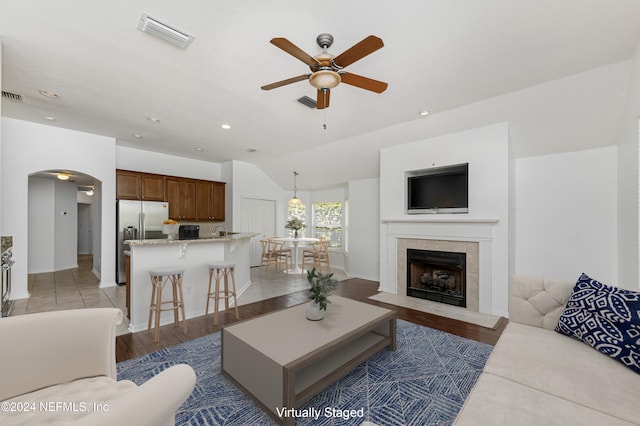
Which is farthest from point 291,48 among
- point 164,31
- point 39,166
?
point 39,166

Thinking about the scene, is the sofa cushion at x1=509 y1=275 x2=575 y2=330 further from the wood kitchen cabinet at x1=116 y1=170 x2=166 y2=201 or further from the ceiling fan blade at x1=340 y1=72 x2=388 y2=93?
the wood kitchen cabinet at x1=116 y1=170 x2=166 y2=201

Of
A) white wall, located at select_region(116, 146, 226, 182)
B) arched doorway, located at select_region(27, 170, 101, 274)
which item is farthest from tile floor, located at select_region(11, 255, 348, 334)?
white wall, located at select_region(116, 146, 226, 182)

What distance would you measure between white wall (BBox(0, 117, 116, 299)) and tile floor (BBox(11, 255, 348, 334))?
14.9 inches

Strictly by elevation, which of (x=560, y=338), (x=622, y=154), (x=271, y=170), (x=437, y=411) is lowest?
(x=437, y=411)

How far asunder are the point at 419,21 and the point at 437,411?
284 centimetres

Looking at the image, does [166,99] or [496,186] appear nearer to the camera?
[166,99]

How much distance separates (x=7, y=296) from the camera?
394cm

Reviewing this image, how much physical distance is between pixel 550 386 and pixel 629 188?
9.30 ft

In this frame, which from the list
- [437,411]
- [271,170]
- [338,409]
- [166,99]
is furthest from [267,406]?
[271,170]

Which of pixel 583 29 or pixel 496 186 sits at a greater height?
pixel 583 29

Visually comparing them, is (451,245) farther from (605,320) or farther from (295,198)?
(295,198)

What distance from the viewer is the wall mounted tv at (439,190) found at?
405cm

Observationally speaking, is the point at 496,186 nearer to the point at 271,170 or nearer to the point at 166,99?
the point at 166,99

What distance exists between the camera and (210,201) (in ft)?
21.7
